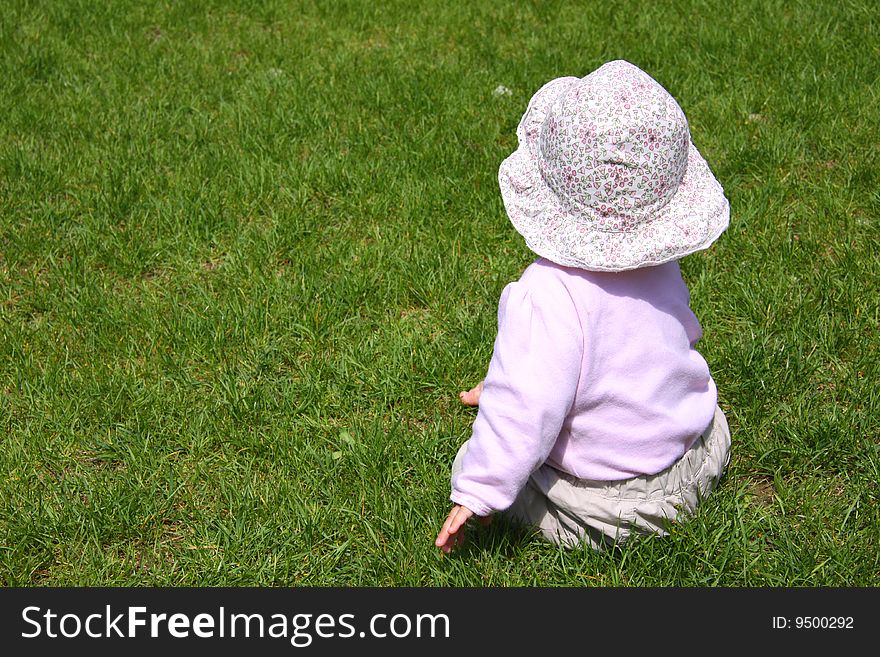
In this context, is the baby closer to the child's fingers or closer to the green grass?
the child's fingers

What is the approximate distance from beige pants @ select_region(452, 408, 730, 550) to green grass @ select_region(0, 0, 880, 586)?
0.06 meters

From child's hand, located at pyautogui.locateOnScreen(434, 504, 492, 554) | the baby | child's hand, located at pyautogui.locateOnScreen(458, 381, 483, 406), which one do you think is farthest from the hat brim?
child's hand, located at pyautogui.locateOnScreen(458, 381, 483, 406)

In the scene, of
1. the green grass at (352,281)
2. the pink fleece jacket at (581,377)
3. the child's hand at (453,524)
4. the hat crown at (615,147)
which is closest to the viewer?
the hat crown at (615,147)

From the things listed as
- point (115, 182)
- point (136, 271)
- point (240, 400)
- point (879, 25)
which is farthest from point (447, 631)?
point (879, 25)

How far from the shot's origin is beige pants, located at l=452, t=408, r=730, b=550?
236 centimetres

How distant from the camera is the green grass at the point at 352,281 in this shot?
8.55ft

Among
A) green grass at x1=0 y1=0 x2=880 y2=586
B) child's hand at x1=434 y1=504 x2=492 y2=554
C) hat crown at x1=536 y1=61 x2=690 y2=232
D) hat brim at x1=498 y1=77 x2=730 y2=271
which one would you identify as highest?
hat crown at x1=536 y1=61 x2=690 y2=232

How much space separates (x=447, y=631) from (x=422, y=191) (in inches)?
86.1

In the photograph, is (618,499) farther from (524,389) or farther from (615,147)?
(615,147)

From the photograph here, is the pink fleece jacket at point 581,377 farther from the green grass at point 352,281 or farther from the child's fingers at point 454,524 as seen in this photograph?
the green grass at point 352,281

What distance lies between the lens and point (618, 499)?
2.36m

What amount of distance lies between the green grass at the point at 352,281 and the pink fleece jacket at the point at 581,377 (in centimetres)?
40

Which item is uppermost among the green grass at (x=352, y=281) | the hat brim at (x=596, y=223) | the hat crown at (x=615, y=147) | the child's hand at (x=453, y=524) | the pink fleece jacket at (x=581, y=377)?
the hat crown at (x=615, y=147)

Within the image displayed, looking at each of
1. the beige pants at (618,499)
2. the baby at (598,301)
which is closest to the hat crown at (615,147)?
the baby at (598,301)
